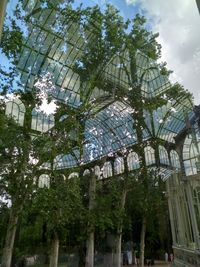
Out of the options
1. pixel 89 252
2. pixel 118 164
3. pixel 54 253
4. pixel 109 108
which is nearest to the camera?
pixel 54 253

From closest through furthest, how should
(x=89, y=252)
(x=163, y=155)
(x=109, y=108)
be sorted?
1. (x=89, y=252)
2. (x=109, y=108)
3. (x=163, y=155)

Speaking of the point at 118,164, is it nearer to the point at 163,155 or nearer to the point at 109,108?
the point at 163,155

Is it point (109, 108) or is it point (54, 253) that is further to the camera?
point (109, 108)

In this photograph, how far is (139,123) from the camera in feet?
76.5

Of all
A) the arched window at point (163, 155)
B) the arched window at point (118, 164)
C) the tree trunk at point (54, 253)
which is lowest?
the tree trunk at point (54, 253)

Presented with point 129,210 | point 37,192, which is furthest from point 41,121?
point 37,192

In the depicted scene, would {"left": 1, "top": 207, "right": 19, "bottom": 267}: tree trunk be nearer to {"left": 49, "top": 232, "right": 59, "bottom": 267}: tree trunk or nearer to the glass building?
the glass building

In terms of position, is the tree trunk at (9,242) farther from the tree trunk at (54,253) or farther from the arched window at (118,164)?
the arched window at (118,164)

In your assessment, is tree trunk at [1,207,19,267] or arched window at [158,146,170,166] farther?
arched window at [158,146,170,166]

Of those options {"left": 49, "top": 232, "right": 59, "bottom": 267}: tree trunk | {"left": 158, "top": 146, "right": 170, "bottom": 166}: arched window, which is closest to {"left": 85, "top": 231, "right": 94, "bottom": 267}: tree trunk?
{"left": 49, "top": 232, "right": 59, "bottom": 267}: tree trunk

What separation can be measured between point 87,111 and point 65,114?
1.41 metres

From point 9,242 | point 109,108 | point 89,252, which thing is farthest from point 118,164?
point 9,242

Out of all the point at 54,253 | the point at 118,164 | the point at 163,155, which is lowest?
the point at 54,253

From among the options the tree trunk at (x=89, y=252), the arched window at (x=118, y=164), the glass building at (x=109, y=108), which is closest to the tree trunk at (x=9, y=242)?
the glass building at (x=109, y=108)
